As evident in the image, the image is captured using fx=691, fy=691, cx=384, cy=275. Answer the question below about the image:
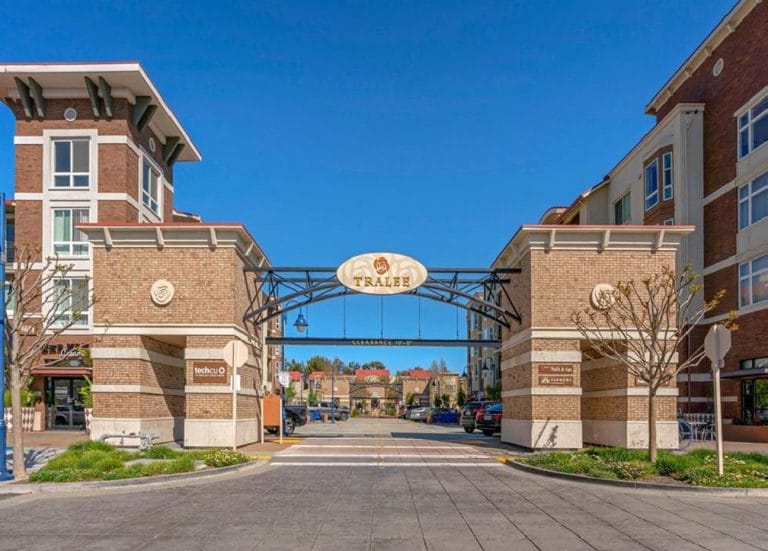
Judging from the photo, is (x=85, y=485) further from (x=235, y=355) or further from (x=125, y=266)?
(x=125, y=266)

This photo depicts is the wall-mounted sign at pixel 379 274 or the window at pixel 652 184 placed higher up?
the window at pixel 652 184

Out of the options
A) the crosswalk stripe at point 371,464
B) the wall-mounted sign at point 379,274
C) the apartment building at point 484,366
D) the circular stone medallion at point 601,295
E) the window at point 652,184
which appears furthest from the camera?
the apartment building at point 484,366

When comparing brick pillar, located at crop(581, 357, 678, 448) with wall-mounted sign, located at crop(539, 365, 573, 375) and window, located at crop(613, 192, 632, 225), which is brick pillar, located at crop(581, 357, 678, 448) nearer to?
wall-mounted sign, located at crop(539, 365, 573, 375)

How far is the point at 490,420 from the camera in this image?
98.2 feet

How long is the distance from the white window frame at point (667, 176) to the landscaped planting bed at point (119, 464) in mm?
26657

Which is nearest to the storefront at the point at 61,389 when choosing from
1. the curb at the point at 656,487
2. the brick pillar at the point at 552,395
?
the brick pillar at the point at 552,395

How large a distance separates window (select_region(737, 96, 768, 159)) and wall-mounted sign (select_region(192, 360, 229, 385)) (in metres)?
23.2

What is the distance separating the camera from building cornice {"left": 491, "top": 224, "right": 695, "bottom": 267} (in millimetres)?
20562

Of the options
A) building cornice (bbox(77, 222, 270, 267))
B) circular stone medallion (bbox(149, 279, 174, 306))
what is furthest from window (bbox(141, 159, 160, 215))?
circular stone medallion (bbox(149, 279, 174, 306))

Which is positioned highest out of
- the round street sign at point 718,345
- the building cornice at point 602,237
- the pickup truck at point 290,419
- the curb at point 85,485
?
the building cornice at point 602,237

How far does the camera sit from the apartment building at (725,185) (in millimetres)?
28266

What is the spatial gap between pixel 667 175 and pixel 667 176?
6 cm

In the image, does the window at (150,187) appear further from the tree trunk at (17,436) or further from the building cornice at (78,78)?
the tree trunk at (17,436)

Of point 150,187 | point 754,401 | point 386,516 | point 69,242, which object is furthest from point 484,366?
point 386,516
